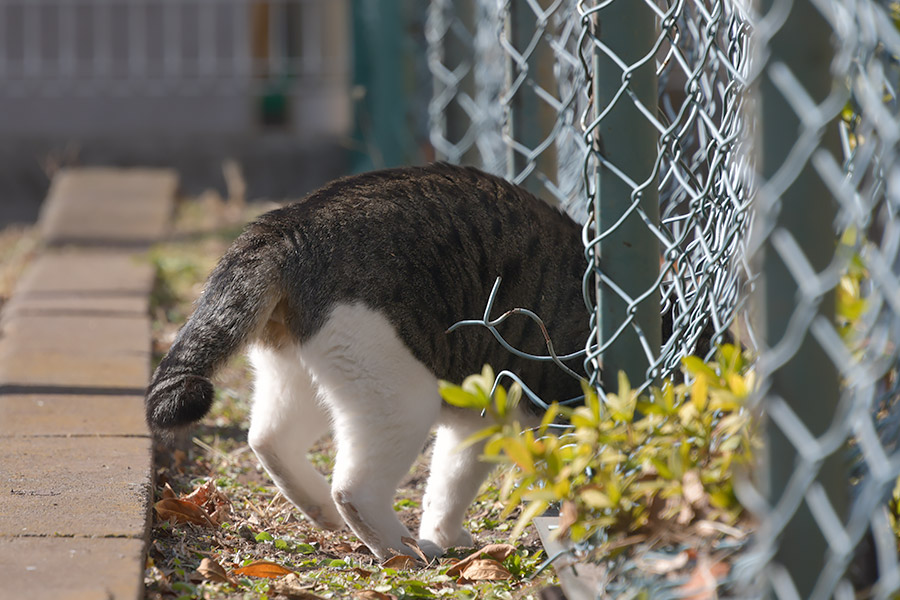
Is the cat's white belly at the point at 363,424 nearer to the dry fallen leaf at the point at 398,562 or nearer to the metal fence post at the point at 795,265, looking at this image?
the dry fallen leaf at the point at 398,562

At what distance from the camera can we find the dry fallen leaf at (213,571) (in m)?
2.10

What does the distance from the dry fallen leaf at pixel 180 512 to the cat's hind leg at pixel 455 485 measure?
0.55 m

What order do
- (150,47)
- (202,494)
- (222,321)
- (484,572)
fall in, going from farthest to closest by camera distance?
1. (150,47)
2. (202,494)
3. (222,321)
4. (484,572)

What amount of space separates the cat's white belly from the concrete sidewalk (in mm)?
359

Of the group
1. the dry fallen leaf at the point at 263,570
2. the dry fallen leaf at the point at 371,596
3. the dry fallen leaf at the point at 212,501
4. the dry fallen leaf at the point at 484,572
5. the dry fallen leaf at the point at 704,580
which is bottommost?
the dry fallen leaf at the point at 212,501

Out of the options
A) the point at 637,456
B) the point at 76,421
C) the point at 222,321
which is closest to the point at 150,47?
the point at 76,421

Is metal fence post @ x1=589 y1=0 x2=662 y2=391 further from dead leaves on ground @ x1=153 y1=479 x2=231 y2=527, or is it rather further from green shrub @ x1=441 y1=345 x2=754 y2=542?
dead leaves on ground @ x1=153 y1=479 x2=231 y2=527

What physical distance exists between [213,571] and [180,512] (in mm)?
359

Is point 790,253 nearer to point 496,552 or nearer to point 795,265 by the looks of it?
point 795,265

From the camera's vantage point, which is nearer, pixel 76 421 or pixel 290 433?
pixel 290 433

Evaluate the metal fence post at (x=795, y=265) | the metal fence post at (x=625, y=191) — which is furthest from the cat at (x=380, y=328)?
the metal fence post at (x=795, y=265)

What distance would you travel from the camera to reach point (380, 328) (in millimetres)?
2383

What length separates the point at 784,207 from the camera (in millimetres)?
1261

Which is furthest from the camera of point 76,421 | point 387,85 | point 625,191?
point 387,85
